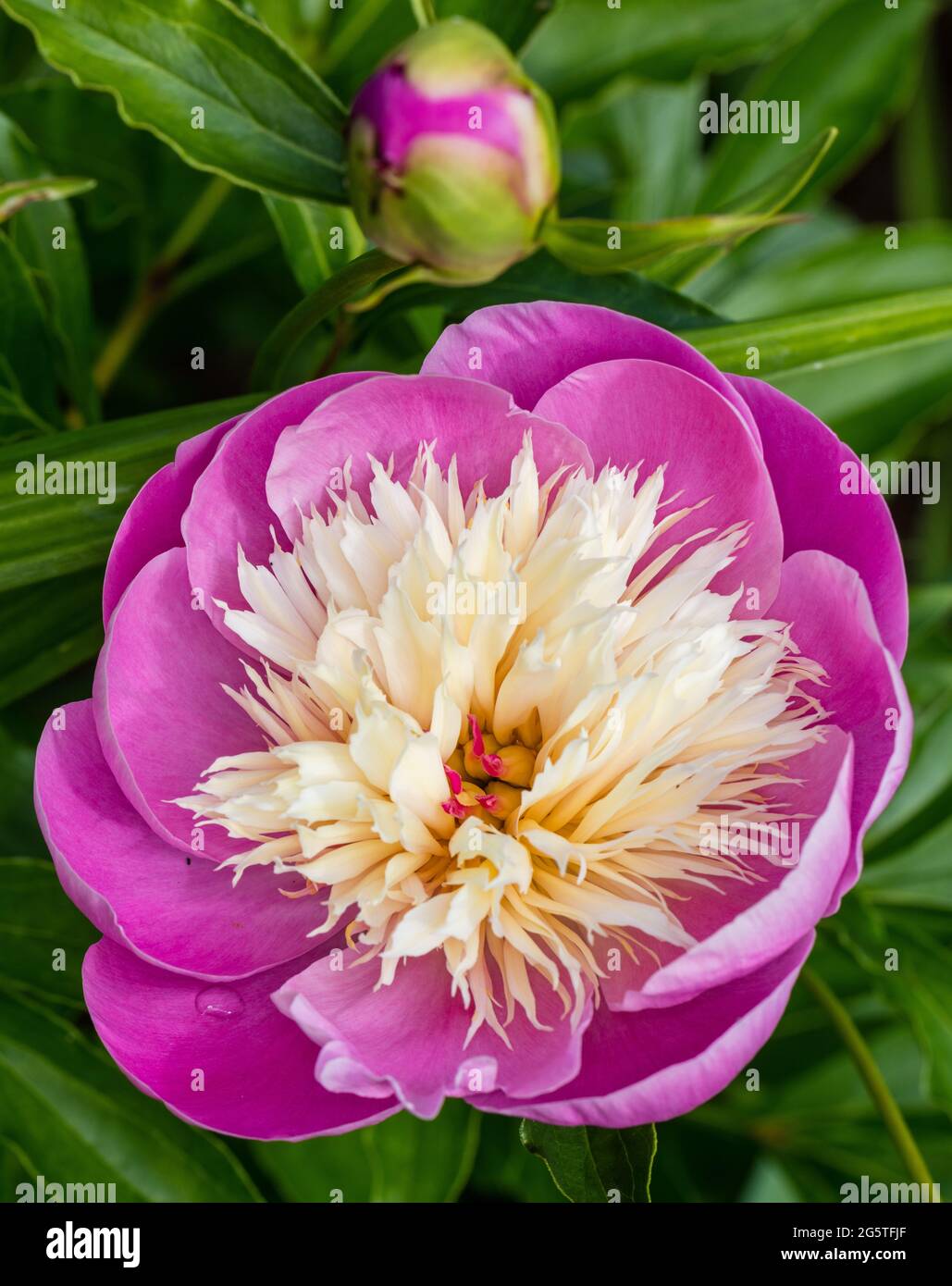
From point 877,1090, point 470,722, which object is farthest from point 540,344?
point 877,1090

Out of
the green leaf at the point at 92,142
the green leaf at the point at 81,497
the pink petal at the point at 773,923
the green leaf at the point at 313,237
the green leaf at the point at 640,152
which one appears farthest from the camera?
the green leaf at the point at 640,152

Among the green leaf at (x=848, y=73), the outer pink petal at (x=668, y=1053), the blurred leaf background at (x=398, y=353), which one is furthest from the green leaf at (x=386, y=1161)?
the green leaf at (x=848, y=73)

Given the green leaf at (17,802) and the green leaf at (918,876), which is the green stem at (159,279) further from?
the green leaf at (918,876)

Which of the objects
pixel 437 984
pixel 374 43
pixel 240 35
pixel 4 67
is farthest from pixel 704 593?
pixel 4 67

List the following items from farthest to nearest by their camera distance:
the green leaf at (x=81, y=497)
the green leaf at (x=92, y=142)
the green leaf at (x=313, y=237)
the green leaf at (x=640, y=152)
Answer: the green leaf at (x=640, y=152)
the green leaf at (x=92, y=142)
the green leaf at (x=313, y=237)
the green leaf at (x=81, y=497)

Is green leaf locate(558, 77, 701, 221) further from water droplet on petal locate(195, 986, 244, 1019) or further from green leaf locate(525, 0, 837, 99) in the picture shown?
water droplet on petal locate(195, 986, 244, 1019)

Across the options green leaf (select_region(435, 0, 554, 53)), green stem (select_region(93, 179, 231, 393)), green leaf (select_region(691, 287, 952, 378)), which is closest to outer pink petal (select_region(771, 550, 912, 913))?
green leaf (select_region(691, 287, 952, 378))
